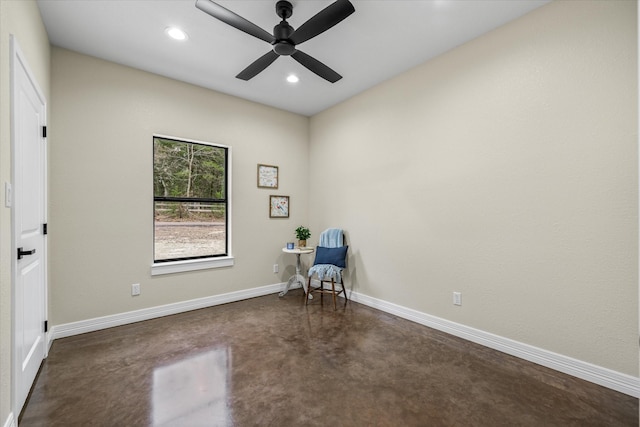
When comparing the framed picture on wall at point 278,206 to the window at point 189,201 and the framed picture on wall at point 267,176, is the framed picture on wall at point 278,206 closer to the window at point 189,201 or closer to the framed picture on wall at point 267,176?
the framed picture on wall at point 267,176

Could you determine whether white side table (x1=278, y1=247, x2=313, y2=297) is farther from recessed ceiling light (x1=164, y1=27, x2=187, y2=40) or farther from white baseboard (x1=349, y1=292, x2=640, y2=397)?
recessed ceiling light (x1=164, y1=27, x2=187, y2=40)

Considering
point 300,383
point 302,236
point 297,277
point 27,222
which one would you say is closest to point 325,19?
point 27,222

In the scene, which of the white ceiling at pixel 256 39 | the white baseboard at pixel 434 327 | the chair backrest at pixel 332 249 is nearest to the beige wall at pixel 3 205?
the white baseboard at pixel 434 327

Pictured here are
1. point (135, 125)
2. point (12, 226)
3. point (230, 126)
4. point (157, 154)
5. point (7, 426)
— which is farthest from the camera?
point (230, 126)

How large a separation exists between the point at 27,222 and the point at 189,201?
1.81 metres

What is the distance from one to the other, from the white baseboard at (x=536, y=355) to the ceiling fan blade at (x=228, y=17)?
3103 millimetres

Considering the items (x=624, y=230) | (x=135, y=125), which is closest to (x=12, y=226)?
(x=135, y=125)

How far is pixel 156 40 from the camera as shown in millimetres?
2697

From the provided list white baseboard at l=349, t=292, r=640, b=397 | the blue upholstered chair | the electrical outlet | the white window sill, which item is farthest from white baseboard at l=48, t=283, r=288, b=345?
the electrical outlet

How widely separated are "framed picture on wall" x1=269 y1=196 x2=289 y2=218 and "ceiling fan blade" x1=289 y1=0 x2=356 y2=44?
2443 mm

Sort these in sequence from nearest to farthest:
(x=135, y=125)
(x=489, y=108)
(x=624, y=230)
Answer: (x=624, y=230)
(x=489, y=108)
(x=135, y=125)

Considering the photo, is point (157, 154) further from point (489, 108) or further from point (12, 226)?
point (489, 108)

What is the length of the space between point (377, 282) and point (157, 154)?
124 inches

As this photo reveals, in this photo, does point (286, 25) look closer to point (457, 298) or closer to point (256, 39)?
point (256, 39)
